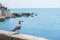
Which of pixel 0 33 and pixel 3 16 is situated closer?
pixel 0 33

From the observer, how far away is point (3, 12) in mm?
49812

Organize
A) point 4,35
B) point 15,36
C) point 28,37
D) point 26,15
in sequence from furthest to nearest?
1. point 26,15
2. point 4,35
3. point 15,36
4. point 28,37

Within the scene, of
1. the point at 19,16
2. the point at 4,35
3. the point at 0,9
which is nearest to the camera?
the point at 4,35

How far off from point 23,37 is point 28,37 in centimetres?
10

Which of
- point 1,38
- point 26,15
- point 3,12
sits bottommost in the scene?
point 26,15

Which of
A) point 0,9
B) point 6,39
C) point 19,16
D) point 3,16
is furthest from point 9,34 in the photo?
point 19,16

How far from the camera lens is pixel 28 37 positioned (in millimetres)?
2879

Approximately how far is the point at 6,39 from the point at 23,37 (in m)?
0.51

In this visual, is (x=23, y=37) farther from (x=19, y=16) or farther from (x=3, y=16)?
(x=19, y=16)

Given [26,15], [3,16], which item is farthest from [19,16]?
[3,16]

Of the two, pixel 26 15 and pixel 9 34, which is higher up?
pixel 9 34

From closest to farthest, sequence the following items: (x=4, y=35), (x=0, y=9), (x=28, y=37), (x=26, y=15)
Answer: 1. (x=28, y=37)
2. (x=4, y=35)
3. (x=0, y=9)
4. (x=26, y=15)

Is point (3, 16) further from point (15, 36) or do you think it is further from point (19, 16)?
point (15, 36)

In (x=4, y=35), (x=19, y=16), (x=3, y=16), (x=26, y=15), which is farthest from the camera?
(x=26, y=15)
